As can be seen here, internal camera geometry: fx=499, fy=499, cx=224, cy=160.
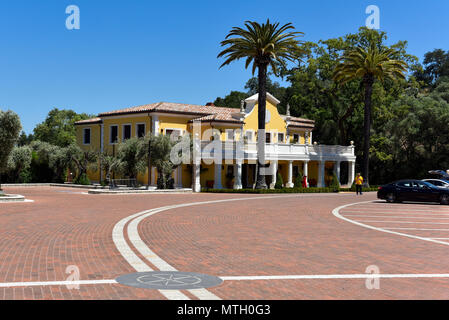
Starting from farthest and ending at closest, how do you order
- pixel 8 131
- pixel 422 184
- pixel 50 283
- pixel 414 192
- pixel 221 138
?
1. pixel 221 138
2. pixel 422 184
3. pixel 414 192
4. pixel 8 131
5. pixel 50 283

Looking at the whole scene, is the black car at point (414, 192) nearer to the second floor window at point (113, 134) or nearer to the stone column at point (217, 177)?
the stone column at point (217, 177)

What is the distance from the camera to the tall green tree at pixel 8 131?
26438mm

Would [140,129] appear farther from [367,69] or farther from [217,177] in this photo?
[367,69]

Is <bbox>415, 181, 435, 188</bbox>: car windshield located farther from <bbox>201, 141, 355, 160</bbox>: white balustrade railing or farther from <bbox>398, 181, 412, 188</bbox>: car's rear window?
<bbox>201, 141, 355, 160</bbox>: white balustrade railing

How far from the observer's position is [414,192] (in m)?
28.8

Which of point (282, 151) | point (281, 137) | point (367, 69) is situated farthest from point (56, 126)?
point (367, 69)

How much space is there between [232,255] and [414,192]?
70.1 feet

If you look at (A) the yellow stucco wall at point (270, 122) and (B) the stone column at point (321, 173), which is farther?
(B) the stone column at point (321, 173)

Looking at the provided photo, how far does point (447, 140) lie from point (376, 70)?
14221 mm

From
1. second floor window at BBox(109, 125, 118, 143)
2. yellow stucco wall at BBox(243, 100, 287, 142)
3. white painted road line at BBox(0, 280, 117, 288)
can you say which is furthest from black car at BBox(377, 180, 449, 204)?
second floor window at BBox(109, 125, 118, 143)

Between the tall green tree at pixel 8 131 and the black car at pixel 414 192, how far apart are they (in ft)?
69.2

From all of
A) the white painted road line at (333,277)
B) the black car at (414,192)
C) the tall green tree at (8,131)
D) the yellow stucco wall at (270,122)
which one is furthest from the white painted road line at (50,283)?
the yellow stucco wall at (270,122)

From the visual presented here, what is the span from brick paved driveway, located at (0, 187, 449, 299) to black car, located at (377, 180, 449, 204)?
1329cm
